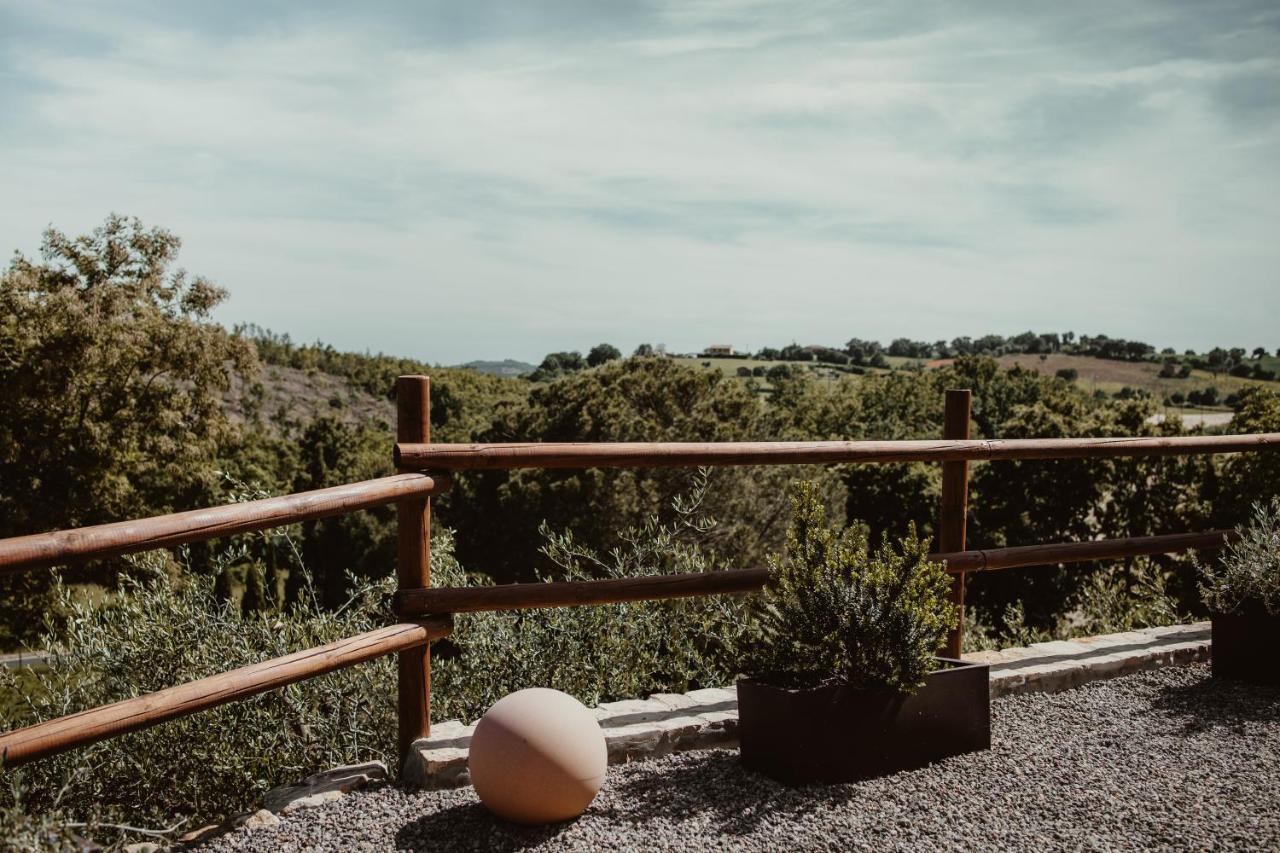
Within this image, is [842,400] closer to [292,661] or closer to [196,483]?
[196,483]

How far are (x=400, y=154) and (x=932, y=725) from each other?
18999 millimetres

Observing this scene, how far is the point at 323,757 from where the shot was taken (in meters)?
3.73

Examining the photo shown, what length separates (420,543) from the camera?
11.4 ft

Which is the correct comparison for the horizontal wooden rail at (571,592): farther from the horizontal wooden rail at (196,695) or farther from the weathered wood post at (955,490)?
the weathered wood post at (955,490)

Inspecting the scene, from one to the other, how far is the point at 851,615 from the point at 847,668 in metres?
0.21

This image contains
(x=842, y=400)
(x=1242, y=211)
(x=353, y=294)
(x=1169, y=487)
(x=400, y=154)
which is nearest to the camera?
(x=1242, y=211)

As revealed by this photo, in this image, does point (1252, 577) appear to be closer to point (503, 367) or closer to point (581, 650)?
point (581, 650)

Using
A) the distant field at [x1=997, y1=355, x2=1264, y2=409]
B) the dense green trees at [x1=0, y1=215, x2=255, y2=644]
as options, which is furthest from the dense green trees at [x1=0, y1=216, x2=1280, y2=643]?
the distant field at [x1=997, y1=355, x2=1264, y2=409]

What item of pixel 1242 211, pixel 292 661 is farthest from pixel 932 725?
pixel 1242 211

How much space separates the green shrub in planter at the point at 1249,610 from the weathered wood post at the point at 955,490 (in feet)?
4.35

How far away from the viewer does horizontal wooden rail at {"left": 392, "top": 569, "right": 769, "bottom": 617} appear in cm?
345

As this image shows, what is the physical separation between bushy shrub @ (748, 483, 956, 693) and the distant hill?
62454mm

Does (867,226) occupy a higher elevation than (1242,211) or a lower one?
higher

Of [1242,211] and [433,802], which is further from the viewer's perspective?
[1242,211]
